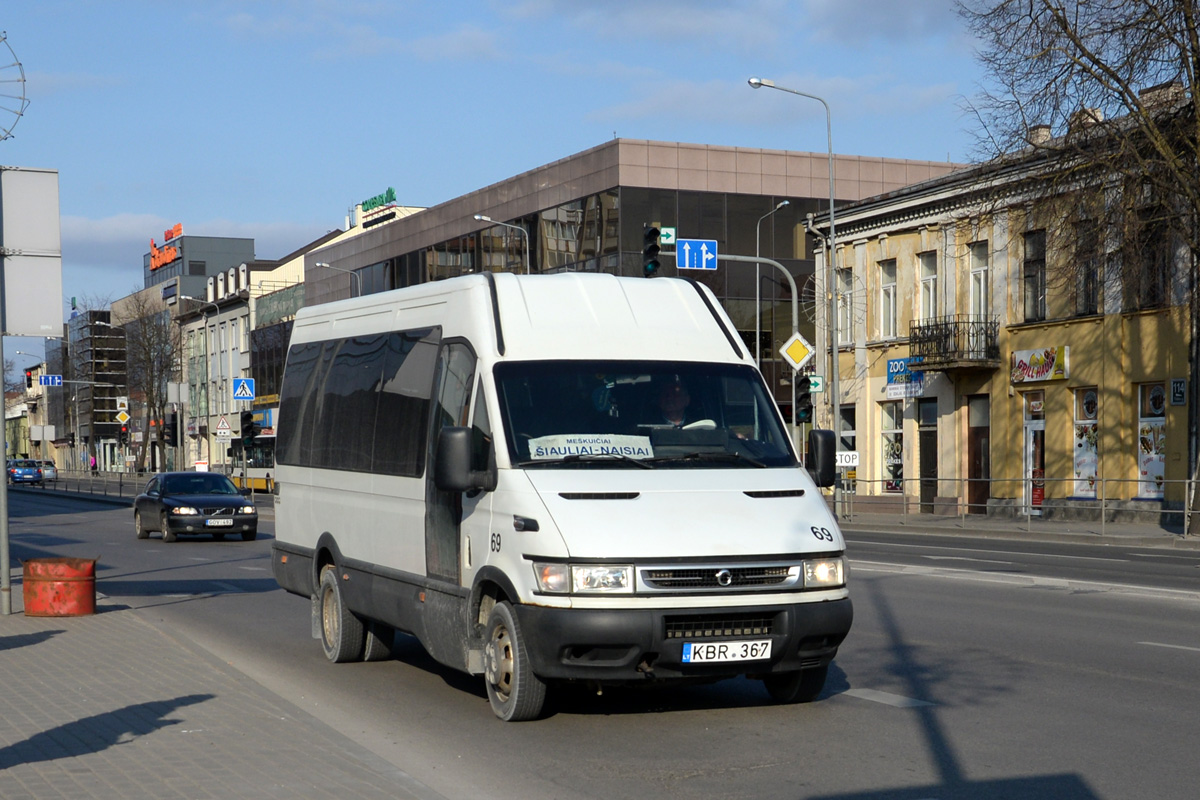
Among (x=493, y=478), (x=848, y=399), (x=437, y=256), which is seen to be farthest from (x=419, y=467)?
(x=437, y=256)

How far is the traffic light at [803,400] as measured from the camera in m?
32.5

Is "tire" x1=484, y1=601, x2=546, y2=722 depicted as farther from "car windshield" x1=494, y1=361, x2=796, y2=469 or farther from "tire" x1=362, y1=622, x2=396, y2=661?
"tire" x1=362, y1=622, x2=396, y2=661

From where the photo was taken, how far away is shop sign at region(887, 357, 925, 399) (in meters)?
41.5

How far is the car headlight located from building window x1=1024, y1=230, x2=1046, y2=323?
1229 inches

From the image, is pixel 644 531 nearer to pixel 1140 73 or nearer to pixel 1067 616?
pixel 1067 616

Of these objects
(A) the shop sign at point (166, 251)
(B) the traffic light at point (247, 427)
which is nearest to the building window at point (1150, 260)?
(B) the traffic light at point (247, 427)

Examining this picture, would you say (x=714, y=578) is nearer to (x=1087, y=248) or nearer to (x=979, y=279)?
(x=1087, y=248)

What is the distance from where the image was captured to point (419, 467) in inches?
377

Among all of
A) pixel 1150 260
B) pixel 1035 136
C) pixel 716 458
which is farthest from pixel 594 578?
pixel 1150 260

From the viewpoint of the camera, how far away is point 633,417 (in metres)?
8.81

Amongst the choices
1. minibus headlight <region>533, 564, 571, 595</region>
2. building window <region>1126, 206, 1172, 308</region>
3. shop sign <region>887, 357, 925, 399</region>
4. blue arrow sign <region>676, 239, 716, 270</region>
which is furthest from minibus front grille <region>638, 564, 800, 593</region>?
shop sign <region>887, 357, 925, 399</region>

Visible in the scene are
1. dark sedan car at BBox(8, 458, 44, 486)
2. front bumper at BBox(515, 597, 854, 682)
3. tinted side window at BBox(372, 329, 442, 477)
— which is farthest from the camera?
dark sedan car at BBox(8, 458, 44, 486)

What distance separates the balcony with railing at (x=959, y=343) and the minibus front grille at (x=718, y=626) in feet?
103

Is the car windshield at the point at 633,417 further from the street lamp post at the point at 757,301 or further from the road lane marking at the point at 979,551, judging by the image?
the street lamp post at the point at 757,301
